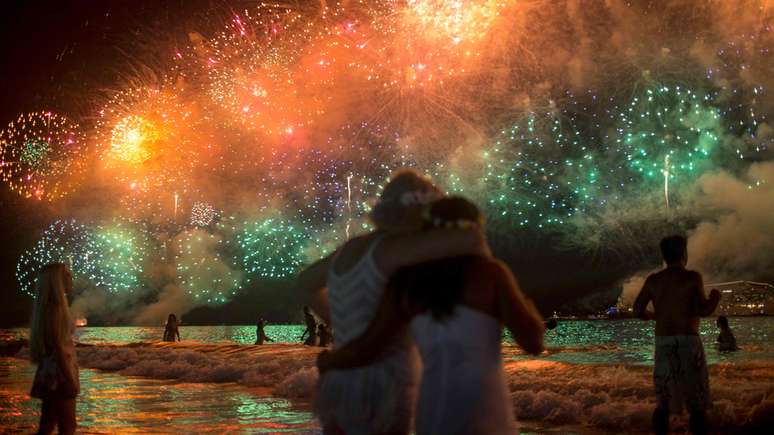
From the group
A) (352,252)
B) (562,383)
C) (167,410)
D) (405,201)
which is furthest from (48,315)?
(562,383)

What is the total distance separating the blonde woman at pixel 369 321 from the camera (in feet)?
11.3

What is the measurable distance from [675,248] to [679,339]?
0.78 meters

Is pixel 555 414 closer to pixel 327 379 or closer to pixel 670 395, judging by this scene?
pixel 670 395

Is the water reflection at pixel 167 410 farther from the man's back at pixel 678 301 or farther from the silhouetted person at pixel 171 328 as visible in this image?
the silhouetted person at pixel 171 328

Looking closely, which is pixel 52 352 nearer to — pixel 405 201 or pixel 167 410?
pixel 167 410

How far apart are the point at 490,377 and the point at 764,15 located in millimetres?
12052

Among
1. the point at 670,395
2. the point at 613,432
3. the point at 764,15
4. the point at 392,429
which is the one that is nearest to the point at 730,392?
the point at 613,432

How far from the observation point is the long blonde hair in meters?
7.21

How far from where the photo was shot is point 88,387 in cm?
1509

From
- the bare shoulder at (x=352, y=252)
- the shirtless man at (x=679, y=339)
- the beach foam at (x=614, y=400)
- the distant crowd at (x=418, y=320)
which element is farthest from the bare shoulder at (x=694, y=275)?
the bare shoulder at (x=352, y=252)

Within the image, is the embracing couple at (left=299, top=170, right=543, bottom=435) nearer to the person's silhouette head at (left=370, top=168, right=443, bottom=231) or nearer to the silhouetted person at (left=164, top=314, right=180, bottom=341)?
the person's silhouette head at (left=370, top=168, right=443, bottom=231)

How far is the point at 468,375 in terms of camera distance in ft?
10.0

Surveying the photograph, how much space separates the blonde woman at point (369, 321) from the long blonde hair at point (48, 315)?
4.52 m

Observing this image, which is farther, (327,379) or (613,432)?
(613,432)
